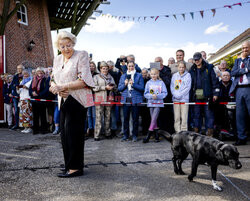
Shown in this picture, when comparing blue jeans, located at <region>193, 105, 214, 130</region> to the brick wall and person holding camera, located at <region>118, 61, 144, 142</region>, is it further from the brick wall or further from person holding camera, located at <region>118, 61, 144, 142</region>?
the brick wall

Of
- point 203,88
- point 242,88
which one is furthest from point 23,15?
point 242,88

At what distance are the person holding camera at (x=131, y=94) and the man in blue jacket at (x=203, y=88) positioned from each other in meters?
Answer: 1.36

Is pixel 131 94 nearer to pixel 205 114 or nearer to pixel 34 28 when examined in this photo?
pixel 205 114

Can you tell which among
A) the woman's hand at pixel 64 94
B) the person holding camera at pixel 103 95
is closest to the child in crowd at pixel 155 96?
the person holding camera at pixel 103 95

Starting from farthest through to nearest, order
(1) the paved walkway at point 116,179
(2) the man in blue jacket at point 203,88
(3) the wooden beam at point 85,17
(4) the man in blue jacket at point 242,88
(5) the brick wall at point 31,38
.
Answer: (3) the wooden beam at point 85,17, (5) the brick wall at point 31,38, (2) the man in blue jacket at point 203,88, (4) the man in blue jacket at point 242,88, (1) the paved walkway at point 116,179

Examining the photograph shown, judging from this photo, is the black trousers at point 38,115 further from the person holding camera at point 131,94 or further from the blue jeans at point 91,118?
the person holding camera at point 131,94

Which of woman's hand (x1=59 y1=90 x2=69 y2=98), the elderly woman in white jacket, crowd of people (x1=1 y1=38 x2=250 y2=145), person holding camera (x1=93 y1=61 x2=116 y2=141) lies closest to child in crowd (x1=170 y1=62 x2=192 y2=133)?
crowd of people (x1=1 y1=38 x2=250 y2=145)

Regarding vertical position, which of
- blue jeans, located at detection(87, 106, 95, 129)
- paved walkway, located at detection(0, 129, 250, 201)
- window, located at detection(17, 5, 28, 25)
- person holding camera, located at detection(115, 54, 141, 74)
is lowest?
paved walkway, located at detection(0, 129, 250, 201)

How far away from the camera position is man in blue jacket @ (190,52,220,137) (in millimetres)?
5738

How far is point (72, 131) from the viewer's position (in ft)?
10.7

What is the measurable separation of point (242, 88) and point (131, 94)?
103 inches

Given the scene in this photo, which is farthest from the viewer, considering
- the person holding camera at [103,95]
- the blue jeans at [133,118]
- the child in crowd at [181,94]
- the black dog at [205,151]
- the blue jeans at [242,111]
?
the person holding camera at [103,95]

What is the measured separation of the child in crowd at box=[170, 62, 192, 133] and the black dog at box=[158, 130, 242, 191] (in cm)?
285

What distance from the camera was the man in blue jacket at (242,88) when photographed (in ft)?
16.5
